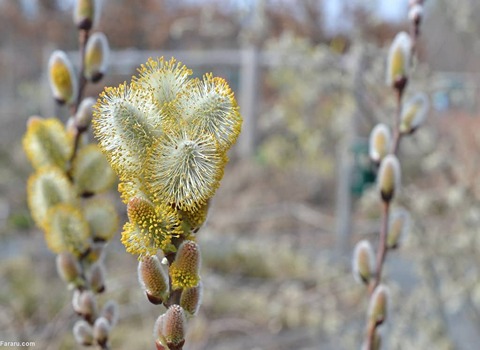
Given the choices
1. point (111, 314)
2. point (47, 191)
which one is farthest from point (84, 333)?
point (47, 191)

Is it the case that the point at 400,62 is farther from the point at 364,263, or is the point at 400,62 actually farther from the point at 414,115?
the point at 364,263

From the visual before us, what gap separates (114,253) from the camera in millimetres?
4629

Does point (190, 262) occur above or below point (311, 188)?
above

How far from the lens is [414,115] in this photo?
89 cm

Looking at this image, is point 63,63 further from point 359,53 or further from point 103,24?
point 103,24

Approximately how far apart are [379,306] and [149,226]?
16.4 inches

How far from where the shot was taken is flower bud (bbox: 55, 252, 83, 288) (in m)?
0.77

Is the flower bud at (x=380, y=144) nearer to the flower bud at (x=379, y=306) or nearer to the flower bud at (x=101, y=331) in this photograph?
the flower bud at (x=379, y=306)

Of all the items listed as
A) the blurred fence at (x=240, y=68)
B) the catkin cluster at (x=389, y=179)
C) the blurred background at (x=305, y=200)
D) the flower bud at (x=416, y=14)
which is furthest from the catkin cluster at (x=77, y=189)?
the blurred fence at (x=240, y=68)

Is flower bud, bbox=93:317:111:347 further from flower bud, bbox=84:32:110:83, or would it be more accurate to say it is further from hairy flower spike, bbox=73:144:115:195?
flower bud, bbox=84:32:110:83

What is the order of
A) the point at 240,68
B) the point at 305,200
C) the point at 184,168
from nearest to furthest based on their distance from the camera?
the point at 184,168
the point at 305,200
the point at 240,68

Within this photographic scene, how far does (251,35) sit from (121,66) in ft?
13.6

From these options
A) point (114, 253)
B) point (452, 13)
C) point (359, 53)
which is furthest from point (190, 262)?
point (114, 253)

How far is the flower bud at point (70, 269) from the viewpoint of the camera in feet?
2.54
